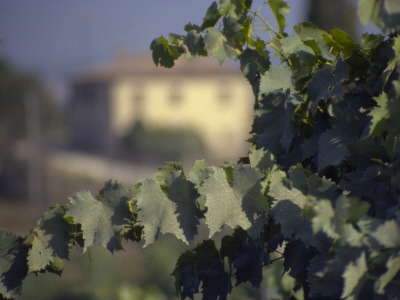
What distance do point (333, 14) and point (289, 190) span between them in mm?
8626

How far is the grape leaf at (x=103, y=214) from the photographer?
1.02 meters

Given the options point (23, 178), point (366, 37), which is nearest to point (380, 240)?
point (366, 37)

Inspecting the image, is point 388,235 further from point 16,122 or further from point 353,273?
point 16,122

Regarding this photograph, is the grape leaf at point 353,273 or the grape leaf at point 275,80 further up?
the grape leaf at point 275,80

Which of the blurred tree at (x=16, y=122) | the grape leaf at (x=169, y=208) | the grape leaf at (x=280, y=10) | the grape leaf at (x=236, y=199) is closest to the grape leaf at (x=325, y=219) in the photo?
the grape leaf at (x=236, y=199)

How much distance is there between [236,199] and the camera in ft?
3.10

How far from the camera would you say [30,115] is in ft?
47.8

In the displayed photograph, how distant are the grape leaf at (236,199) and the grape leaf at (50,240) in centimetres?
35

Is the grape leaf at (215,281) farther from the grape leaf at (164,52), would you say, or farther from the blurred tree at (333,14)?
the blurred tree at (333,14)

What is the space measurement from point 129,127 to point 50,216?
28.7 m

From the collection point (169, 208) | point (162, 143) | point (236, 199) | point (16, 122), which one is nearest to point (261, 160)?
point (236, 199)

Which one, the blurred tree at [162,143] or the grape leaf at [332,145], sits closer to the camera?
the grape leaf at [332,145]

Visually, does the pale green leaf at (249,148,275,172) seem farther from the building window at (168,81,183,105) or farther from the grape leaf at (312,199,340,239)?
the building window at (168,81,183,105)

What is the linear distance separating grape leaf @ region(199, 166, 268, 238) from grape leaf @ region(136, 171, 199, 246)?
0.22 ft
